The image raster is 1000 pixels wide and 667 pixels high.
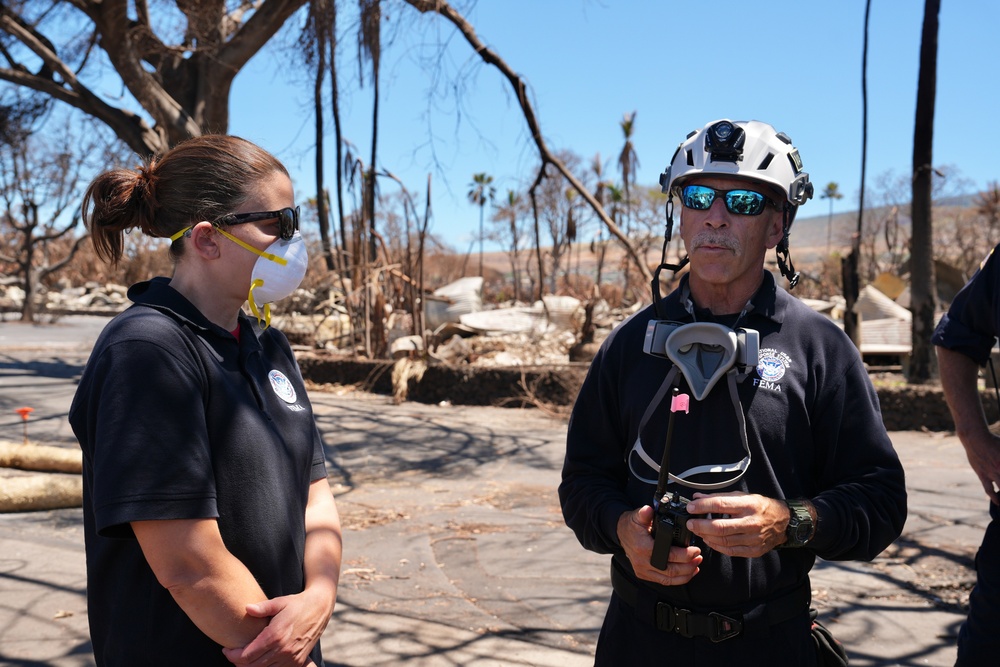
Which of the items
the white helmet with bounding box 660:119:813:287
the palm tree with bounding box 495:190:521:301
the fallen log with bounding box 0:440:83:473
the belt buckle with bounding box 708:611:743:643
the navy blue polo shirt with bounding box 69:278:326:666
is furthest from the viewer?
the palm tree with bounding box 495:190:521:301

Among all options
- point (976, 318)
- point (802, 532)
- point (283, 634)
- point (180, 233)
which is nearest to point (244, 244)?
point (180, 233)

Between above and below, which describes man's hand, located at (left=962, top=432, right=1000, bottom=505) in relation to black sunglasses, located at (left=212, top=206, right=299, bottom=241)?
below

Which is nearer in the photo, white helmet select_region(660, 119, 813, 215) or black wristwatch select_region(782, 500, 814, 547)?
black wristwatch select_region(782, 500, 814, 547)

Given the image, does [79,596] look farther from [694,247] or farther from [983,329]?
[983,329]

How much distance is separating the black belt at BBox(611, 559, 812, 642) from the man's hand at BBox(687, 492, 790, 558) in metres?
0.22

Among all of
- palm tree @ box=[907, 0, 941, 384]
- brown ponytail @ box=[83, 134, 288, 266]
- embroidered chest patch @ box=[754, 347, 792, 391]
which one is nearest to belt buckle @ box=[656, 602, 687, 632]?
embroidered chest patch @ box=[754, 347, 792, 391]

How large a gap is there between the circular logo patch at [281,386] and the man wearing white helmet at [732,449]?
2.52 ft

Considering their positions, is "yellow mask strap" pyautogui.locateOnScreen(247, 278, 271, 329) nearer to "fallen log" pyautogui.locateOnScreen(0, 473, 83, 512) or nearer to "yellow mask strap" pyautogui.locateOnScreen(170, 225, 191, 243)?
"yellow mask strap" pyautogui.locateOnScreen(170, 225, 191, 243)

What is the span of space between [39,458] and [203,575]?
17.6 ft

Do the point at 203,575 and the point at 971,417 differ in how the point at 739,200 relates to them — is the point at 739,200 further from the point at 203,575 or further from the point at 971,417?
the point at 203,575

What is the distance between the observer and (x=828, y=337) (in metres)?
2.14

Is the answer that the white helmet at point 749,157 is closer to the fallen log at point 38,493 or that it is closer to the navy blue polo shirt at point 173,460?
the navy blue polo shirt at point 173,460

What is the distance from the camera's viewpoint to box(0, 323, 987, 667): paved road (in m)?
3.78

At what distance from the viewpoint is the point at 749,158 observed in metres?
2.11
